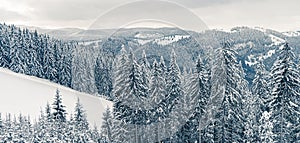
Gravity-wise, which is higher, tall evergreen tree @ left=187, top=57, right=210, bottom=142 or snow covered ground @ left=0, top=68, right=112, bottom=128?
tall evergreen tree @ left=187, top=57, right=210, bottom=142

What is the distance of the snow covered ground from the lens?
50.4m

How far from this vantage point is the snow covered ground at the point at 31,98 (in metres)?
50.4

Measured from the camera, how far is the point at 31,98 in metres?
58.4

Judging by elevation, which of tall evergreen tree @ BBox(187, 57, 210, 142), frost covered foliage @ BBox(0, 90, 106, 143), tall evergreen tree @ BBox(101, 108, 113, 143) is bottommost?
tall evergreen tree @ BBox(101, 108, 113, 143)

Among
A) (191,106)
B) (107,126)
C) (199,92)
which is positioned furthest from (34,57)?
(199,92)

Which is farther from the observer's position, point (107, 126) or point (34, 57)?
point (34, 57)

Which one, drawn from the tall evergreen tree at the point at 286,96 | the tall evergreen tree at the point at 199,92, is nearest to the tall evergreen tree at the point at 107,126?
the tall evergreen tree at the point at 199,92

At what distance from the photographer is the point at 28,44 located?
288 feet

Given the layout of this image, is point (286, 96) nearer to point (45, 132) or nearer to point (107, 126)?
point (45, 132)

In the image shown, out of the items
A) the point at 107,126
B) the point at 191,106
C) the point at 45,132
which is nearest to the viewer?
the point at 45,132

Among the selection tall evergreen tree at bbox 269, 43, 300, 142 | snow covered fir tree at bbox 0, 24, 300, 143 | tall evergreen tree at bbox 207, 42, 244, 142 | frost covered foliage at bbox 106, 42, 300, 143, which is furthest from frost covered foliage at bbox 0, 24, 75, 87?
tall evergreen tree at bbox 269, 43, 300, 142

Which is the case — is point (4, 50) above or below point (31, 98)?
above

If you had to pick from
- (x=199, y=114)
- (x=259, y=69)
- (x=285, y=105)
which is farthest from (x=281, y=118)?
(x=259, y=69)

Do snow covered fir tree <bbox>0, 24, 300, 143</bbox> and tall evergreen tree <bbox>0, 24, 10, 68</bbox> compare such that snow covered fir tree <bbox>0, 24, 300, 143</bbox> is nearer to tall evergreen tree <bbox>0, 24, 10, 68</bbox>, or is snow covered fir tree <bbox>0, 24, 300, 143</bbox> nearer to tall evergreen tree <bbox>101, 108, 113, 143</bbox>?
tall evergreen tree <bbox>101, 108, 113, 143</bbox>
